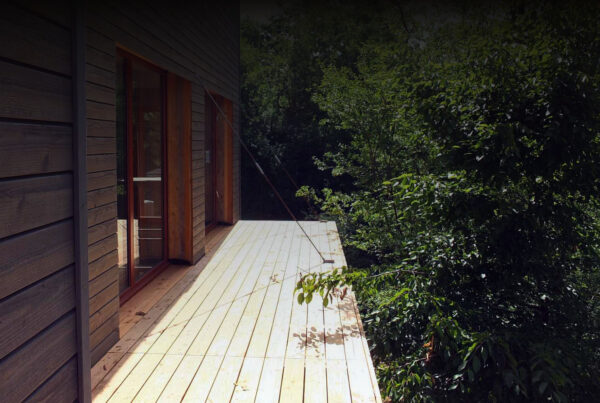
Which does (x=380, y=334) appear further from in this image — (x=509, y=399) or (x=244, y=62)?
(x=244, y=62)

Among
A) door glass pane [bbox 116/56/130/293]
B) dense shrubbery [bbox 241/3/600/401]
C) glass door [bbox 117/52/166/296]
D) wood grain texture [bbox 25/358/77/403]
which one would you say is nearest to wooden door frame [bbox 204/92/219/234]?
glass door [bbox 117/52/166/296]

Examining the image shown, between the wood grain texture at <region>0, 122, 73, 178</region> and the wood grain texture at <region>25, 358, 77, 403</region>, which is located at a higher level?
the wood grain texture at <region>0, 122, 73, 178</region>

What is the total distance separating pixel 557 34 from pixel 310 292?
110 inches

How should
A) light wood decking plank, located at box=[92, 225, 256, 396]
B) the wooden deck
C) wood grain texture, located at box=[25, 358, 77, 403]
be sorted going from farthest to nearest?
light wood decking plank, located at box=[92, 225, 256, 396] < the wooden deck < wood grain texture, located at box=[25, 358, 77, 403]

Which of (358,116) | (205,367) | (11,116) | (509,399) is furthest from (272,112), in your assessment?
(11,116)

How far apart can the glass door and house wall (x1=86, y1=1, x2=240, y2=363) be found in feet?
0.71

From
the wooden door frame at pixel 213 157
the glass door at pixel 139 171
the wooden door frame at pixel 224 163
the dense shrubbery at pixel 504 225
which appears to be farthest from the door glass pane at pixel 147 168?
the wooden door frame at pixel 224 163

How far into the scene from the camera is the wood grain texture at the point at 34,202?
1.02m

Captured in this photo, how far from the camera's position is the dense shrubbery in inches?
141

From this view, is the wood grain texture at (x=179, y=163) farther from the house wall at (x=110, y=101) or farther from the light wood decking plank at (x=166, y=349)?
the light wood decking plank at (x=166, y=349)

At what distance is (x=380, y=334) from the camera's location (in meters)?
4.68

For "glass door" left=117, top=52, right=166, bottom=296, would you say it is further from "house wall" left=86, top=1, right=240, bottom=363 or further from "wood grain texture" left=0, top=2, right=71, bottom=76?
"wood grain texture" left=0, top=2, right=71, bottom=76

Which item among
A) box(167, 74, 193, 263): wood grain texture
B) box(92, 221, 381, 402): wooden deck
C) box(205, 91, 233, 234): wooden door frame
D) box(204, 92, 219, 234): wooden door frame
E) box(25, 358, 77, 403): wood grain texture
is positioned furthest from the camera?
box(205, 91, 233, 234): wooden door frame

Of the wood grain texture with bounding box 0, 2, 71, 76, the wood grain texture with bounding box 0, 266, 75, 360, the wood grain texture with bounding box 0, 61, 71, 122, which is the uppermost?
the wood grain texture with bounding box 0, 2, 71, 76
